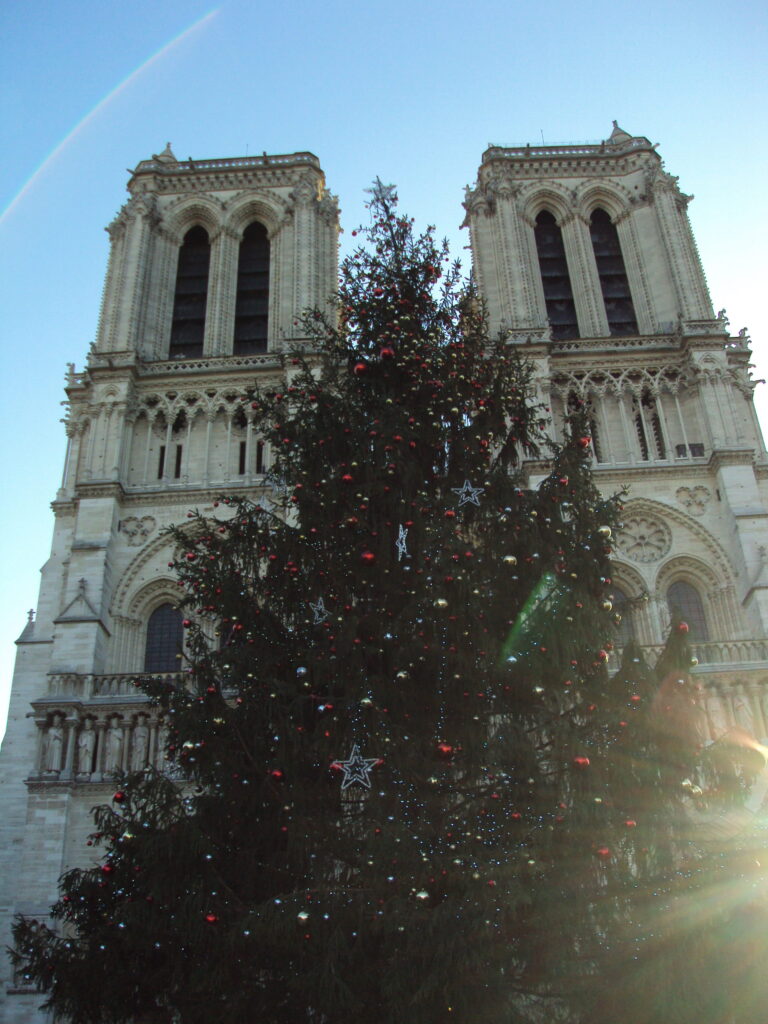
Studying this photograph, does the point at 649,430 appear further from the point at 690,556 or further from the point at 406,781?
the point at 406,781

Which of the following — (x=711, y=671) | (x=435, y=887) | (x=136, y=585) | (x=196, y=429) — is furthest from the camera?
(x=196, y=429)

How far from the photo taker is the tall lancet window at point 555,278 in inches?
1171

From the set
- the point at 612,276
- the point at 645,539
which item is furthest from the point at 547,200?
the point at 645,539

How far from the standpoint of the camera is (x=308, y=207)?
102 ft

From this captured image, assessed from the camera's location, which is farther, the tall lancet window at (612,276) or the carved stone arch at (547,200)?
the carved stone arch at (547,200)

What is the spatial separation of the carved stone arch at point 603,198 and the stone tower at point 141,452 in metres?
7.51

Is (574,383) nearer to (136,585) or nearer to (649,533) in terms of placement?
(649,533)

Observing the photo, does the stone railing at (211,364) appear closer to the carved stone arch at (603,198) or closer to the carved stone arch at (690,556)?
the carved stone arch at (690,556)

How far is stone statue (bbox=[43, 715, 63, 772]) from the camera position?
20188 millimetres

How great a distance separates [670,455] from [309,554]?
1537 cm

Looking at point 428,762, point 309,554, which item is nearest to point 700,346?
point 309,554

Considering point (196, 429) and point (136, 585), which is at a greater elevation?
point (196, 429)

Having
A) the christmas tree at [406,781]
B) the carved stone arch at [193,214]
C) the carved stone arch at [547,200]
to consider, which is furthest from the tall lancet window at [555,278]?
the christmas tree at [406,781]

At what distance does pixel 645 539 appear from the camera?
24422mm
